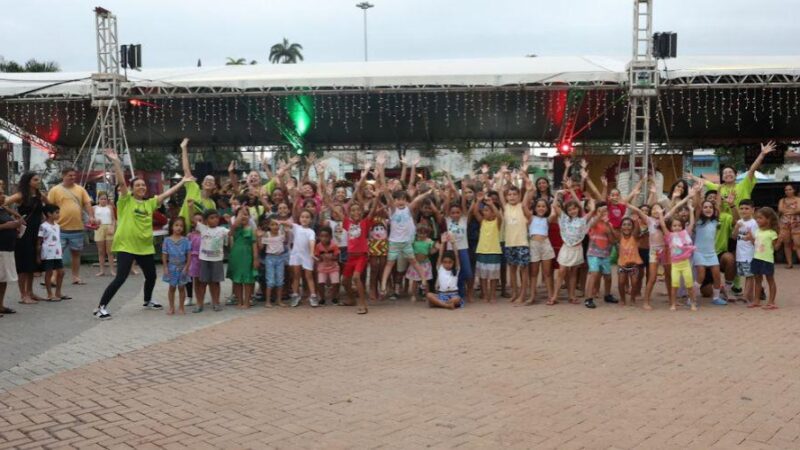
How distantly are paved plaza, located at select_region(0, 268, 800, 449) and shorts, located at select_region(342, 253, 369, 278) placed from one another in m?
0.71

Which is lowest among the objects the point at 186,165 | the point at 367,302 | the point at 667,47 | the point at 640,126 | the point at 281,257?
the point at 367,302

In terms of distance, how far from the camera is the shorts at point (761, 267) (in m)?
7.89

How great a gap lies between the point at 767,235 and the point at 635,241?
1575 millimetres

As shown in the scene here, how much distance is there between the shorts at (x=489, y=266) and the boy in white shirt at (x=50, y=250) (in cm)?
566

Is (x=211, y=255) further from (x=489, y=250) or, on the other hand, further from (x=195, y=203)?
(x=489, y=250)

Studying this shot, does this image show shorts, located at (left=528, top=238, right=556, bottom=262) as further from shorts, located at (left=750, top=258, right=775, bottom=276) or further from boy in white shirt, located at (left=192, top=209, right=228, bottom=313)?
boy in white shirt, located at (left=192, top=209, right=228, bottom=313)

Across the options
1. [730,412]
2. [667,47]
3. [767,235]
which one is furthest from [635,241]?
[667,47]

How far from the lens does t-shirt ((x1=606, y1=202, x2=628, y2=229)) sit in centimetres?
855

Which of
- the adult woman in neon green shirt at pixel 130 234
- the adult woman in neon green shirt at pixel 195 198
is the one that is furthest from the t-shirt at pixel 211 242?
the adult woman in neon green shirt at pixel 130 234

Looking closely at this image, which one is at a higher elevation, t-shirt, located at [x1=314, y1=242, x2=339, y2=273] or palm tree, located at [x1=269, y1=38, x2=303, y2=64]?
palm tree, located at [x1=269, y1=38, x2=303, y2=64]

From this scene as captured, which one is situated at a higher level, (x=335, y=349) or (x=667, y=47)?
(x=667, y=47)

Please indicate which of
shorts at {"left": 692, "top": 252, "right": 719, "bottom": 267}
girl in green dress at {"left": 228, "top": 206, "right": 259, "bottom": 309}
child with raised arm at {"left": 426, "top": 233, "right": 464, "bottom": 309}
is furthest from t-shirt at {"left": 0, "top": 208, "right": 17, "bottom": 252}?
shorts at {"left": 692, "top": 252, "right": 719, "bottom": 267}

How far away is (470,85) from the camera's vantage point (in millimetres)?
12461

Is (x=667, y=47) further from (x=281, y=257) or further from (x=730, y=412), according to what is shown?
(x=730, y=412)
